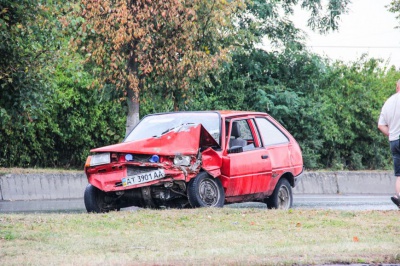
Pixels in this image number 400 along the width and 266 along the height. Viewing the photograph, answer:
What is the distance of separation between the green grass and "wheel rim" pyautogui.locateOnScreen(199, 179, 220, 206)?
531 millimetres

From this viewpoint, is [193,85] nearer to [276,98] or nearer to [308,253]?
[276,98]

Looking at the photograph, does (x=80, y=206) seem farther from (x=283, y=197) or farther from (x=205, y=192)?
(x=205, y=192)

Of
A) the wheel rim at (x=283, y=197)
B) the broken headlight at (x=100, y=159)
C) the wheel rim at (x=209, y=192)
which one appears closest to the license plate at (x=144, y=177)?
the broken headlight at (x=100, y=159)

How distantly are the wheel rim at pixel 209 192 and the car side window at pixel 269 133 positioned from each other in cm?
148

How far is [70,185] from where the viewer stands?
1909cm

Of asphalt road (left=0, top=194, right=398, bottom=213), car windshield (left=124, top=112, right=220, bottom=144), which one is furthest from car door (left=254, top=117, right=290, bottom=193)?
asphalt road (left=0, top=194, right=398, bottom=213)

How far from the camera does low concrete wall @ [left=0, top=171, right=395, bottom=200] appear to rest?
18047mm

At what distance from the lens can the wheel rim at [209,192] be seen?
12.2 m

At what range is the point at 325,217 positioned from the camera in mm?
11250

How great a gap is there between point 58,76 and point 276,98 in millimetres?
6873

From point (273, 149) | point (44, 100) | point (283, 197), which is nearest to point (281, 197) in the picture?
point (283, 197)

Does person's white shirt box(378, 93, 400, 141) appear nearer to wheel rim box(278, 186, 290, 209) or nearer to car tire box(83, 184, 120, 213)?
wheel rim box(278, 186, 290, 209)

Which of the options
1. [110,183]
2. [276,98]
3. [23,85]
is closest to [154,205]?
[110,183]

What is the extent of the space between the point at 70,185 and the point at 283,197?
6774 millimetres
